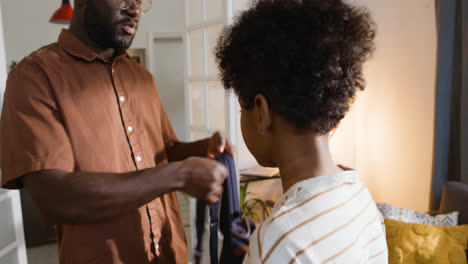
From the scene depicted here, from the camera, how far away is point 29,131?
0.97 meters

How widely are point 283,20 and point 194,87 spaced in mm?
2226

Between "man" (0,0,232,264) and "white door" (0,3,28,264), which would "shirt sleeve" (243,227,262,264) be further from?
"white door" (0,3,28,264)

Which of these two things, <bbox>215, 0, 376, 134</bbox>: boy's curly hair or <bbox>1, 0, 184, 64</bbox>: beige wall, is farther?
<bbox>1, 0, 184, 64</bbox>: beige wall

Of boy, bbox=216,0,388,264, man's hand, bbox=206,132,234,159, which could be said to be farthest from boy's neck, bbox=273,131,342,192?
man's hand, bbox=206,132,234,159

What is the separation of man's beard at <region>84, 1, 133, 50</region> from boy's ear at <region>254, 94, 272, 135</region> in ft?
2.07

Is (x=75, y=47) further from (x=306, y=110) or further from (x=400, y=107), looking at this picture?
(x=400, y=107)

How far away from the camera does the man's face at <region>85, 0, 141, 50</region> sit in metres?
1.15

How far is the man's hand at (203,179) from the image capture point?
974 mm

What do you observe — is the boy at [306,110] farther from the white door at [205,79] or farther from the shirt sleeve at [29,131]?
the white door at [205,79]

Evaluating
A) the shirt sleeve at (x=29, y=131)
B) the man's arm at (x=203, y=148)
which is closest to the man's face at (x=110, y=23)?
the shirt sleeve at (x=29, y=131)

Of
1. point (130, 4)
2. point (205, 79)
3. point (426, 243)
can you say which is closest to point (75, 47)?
point (130, 4)

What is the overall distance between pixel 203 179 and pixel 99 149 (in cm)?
38

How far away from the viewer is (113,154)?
3.75 feet

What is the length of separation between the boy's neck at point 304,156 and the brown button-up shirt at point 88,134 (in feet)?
1.95
